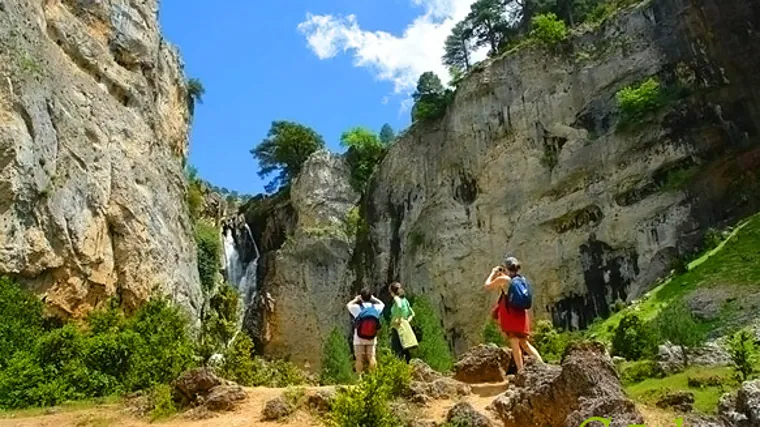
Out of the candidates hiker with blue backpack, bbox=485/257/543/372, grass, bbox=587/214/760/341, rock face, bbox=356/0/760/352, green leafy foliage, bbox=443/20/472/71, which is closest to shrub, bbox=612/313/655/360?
grass, bbox=587/214/760/341

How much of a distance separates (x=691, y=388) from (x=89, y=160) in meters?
21.6

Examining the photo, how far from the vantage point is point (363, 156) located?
149 feet

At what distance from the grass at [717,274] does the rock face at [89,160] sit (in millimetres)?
15862

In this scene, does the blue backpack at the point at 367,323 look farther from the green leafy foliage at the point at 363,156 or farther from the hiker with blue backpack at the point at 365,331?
the green leafy foliage at the point at 363,156

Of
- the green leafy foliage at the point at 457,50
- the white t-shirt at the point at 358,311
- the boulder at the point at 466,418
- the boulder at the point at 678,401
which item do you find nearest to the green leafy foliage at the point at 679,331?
the boulder at the point at 678,401

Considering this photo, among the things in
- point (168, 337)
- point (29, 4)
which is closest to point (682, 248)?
point (168, 337)

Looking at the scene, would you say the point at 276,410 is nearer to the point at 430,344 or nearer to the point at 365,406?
the point at 365,406

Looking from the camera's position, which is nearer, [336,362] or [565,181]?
[336,362]

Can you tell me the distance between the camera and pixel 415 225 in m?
37.5

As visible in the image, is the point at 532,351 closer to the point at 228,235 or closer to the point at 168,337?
the point at 168,337

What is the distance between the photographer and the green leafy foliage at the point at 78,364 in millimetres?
13391

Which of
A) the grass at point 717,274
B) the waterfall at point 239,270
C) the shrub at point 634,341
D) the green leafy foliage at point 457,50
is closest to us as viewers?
the shrub at point 634,341

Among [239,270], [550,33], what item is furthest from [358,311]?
[239,270]

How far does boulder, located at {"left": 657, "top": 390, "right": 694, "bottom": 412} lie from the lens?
885 centimetres
